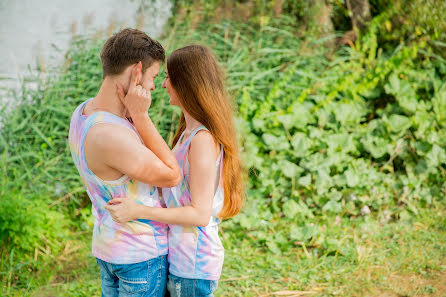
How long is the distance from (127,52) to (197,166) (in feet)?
1.66

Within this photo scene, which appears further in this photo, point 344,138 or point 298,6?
point 298,6

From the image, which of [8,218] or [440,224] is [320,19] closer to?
[440,224]

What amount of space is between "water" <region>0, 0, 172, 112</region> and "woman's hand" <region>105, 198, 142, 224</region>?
3.45 metres

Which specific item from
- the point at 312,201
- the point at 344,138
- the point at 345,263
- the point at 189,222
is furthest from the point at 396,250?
the point at 189,222

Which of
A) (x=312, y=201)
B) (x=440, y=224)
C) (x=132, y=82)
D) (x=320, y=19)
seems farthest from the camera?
(x=320, y=19)

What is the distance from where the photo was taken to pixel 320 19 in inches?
235

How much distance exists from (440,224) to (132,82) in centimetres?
331

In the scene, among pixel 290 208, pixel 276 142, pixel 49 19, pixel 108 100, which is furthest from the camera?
pixel 49 19

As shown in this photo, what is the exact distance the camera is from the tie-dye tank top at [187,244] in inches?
73.9

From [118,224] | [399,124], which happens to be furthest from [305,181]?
[118,224]

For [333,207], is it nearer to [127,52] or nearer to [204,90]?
[204,90]

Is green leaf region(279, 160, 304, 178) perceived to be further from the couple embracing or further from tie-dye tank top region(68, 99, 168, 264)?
tie-dye tank top region(68, 99, 168, 264)

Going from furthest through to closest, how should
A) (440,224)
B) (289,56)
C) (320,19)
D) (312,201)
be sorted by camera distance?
(320,19)
(289,56)
(312,201)
(440,224)

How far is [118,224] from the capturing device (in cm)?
181
